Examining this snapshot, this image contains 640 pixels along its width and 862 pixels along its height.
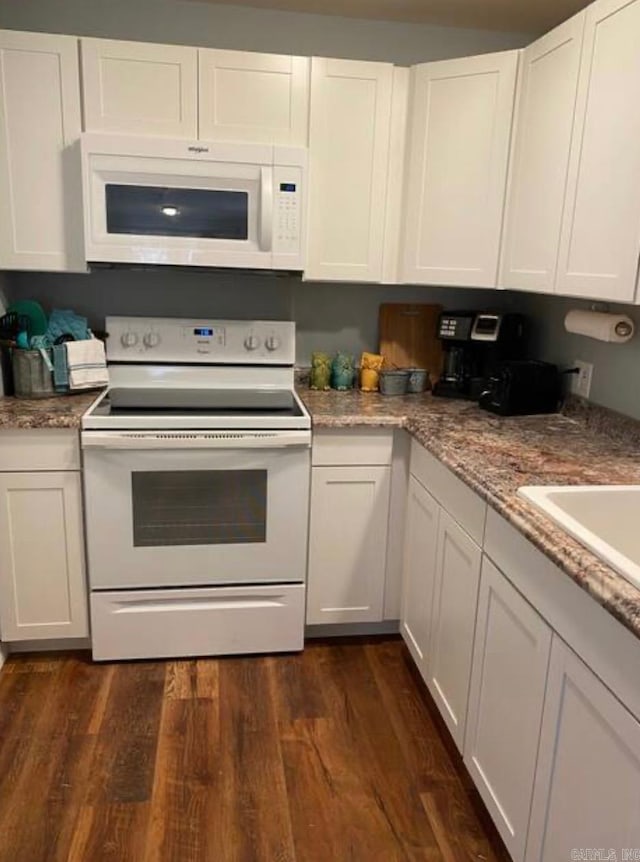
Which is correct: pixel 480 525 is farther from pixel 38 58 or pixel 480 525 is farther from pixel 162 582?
pixel 38 58

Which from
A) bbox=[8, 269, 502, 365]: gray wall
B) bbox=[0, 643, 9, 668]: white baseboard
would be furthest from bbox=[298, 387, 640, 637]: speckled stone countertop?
bbox=[0, 643, 9, 668]: white baseboard

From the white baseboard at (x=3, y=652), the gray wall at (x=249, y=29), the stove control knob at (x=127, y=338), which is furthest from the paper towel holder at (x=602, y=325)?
the white baseboard at (x=3, y=652)

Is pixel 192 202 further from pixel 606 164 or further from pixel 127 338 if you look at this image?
pixel 606 164

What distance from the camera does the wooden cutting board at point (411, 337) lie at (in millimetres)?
2816

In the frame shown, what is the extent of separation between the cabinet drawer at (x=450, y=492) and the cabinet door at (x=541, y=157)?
659 millimetres

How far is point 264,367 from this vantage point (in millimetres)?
2670

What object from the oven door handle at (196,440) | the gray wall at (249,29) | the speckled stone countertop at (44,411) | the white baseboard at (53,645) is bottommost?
the white baseboard at (53,645)

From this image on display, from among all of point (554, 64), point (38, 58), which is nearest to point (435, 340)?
point (554, 64)

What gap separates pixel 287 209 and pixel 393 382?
0.80 m

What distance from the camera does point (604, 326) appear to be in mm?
1998

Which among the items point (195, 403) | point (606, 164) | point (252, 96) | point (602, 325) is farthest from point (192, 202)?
point (602, 325)

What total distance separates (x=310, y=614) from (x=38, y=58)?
7.07ft

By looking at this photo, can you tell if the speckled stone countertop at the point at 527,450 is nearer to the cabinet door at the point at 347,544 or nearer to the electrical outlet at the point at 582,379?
the electrical outlet at the point at 582,379

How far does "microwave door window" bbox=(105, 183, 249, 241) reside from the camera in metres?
2.19
